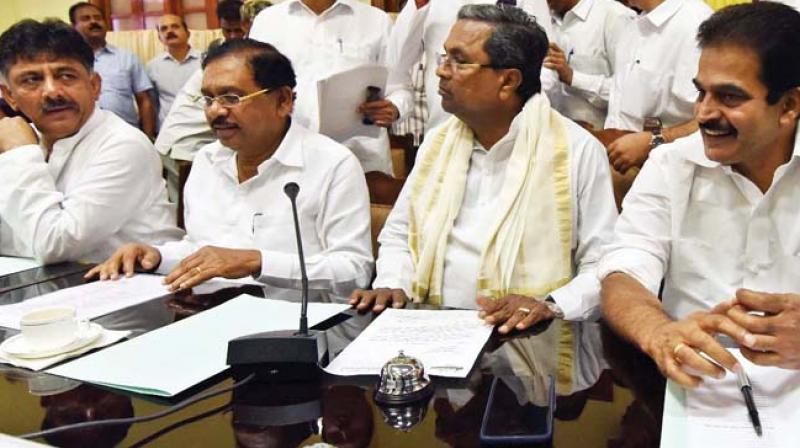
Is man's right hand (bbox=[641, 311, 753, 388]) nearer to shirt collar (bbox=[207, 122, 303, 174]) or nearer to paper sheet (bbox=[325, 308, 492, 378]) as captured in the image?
paper sheet (bbox=[325, 308, 492, 378])

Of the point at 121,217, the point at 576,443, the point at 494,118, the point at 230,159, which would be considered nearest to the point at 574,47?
the point at 494,118

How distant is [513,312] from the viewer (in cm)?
123

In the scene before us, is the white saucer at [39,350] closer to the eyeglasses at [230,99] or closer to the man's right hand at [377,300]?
the man's right hand at [377,300]

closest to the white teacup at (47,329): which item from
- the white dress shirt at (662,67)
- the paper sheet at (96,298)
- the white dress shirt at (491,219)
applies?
the paper sheet at (96,298)

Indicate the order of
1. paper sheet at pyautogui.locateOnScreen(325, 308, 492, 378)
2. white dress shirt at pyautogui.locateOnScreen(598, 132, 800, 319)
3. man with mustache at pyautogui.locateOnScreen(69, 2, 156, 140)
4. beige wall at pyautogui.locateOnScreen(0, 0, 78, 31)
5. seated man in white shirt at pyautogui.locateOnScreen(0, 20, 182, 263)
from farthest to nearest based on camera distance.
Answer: beige wall at pyautogui.locateOnScreen(0, 0, 78, 31)
man with mustache at pyautogui.locateOnScreen(69, 2, 156, 140)
seated man in white shirt at pyautogui.locateOnScreen(0, 20, 182, 263)
white dress shirt at pyautogui.locateOnScreen(598, 132, 800, 319)
paper sheet at pyautogui.locateOnScreen(325, 308, 492, 378)

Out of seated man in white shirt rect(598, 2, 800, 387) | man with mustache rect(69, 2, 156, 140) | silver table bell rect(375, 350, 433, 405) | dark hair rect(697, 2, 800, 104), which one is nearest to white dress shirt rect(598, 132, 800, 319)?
seated man in white shirt rect(598, 2, 800, 387)

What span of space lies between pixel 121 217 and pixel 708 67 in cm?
146

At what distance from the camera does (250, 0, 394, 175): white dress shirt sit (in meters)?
2.85

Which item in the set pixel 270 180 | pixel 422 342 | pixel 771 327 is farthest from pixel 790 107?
pixel 270 180

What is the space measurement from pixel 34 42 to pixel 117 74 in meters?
3.54

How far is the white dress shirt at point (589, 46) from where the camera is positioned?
9.87 ft

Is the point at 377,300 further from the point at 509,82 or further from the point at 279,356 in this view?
the point at 509,82

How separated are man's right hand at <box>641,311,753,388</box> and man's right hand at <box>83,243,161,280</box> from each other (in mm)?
1109

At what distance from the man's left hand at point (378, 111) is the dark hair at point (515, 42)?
0.75m
